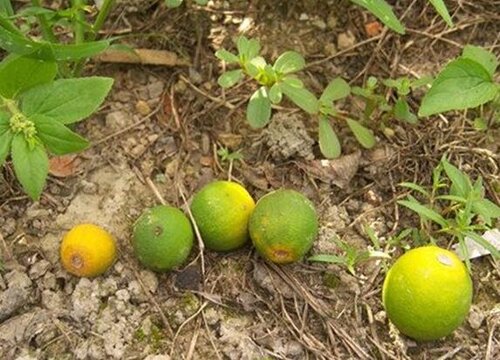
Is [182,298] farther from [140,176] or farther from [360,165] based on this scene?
[360,165]

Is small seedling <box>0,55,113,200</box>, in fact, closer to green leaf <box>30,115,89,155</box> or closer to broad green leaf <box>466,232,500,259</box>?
green leaf <box>30,115,89,155</box>

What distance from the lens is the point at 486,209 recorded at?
260 centimetres

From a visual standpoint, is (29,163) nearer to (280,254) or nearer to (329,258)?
(280,254)

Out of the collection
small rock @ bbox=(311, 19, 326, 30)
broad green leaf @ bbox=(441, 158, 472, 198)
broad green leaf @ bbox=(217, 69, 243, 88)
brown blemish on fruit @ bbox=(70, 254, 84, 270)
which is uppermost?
broad green leaf @ bbox=(217, 69, 243, 88)

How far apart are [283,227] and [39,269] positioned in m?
0.90

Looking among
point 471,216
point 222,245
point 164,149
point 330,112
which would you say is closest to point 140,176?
point 164,149

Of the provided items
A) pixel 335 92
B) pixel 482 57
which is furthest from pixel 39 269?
pixel 482 57

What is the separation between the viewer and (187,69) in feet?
10.5

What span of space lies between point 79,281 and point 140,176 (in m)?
0.52

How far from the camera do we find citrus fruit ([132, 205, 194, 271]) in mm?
2531

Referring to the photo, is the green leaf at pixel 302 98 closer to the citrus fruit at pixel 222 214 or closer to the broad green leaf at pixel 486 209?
the citrus fruit at pixel 222 214

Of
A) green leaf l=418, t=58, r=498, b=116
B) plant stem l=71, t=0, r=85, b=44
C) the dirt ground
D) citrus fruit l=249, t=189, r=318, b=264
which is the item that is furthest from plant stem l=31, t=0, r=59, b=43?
green leaf l=418, t=58, r=498, b=116

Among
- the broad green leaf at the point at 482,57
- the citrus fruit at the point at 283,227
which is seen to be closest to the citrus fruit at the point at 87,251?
the citrus fruit at the point at 283,227

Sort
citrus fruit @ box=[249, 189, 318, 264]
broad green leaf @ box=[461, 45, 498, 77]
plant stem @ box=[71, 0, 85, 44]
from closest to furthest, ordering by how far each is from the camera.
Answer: citrus fruit @ box=[249, 189, 318, 264] < plant stem @ box=[71, 0, 85, 44] < broad green leaf @ box=[461, 45, 498, 77]
